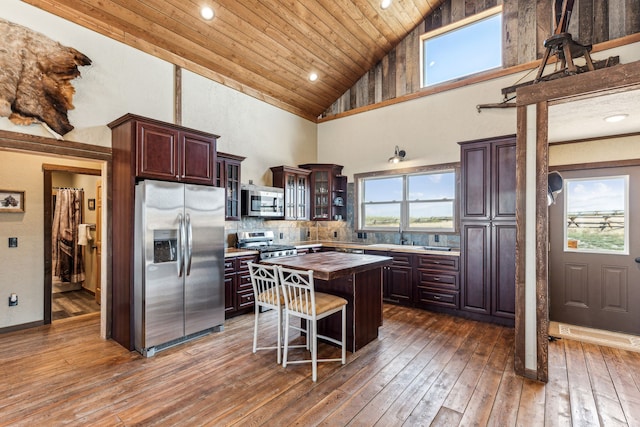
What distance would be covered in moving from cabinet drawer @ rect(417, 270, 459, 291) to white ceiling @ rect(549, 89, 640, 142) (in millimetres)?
2212

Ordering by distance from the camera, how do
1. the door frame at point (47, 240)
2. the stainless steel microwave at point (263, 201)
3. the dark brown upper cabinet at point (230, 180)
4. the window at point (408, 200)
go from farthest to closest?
the window at point (408, 200) < the stainless steel microwave at point (263, 201) < the dark brown upper cabinet at point (230, 180) < the door frame at point (47, 240)

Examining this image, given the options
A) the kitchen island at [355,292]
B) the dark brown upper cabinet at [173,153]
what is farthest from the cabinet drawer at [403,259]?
the dark brown upper cabinet at [173,153]

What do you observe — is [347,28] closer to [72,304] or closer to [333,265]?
[333,265]

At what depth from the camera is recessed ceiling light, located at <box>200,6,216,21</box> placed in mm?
3818

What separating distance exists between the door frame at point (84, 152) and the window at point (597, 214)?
572cm

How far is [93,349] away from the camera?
10.8 feet

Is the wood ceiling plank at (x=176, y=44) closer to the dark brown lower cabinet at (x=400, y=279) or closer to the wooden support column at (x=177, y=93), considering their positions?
the wooden support column at (x=177, y=93)

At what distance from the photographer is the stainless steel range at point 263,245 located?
15.4 ft

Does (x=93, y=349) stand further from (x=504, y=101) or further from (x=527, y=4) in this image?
(x=527, y=4)

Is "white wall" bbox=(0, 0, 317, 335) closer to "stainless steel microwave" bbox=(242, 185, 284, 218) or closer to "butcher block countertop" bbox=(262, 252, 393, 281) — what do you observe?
"stainless steel microwave" bbox=(242, 185, 284, 218)

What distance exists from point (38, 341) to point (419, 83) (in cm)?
642

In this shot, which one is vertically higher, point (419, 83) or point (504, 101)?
point (419, 83)

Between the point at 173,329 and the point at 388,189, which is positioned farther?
the point at 388,189

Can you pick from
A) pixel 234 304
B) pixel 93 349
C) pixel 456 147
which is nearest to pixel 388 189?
pixel 456 147
